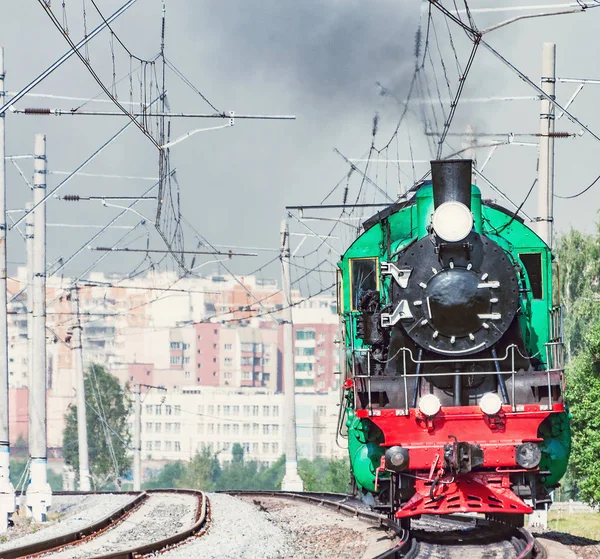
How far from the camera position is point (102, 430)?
93750 mm

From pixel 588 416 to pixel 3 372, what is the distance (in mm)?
12147

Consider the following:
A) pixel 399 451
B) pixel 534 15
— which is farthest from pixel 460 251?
pixel 534 15

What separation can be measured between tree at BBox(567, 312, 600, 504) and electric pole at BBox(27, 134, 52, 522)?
11079 millimetres

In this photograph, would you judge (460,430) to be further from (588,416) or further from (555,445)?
(588,416)

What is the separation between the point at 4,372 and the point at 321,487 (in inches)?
2145

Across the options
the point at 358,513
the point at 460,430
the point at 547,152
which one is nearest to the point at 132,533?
the point at 358,513

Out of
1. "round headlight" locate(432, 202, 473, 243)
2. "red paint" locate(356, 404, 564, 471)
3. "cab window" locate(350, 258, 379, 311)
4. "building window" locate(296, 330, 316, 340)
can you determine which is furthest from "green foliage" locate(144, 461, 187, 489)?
"round headlight" locate(432, 202, 473, 243)

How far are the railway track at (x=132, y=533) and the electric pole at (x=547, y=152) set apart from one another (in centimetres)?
721

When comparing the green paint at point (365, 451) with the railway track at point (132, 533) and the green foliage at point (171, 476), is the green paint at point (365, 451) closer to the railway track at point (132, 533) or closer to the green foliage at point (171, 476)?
the railway track at point (132, 533)

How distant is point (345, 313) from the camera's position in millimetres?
14977

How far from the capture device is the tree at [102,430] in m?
86.6

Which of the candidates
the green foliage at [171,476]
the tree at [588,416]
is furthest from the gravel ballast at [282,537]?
the green foliage at [171,476]

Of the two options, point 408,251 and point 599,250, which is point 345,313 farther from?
point 599,250

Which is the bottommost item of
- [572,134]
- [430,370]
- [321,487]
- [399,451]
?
[321,487]
